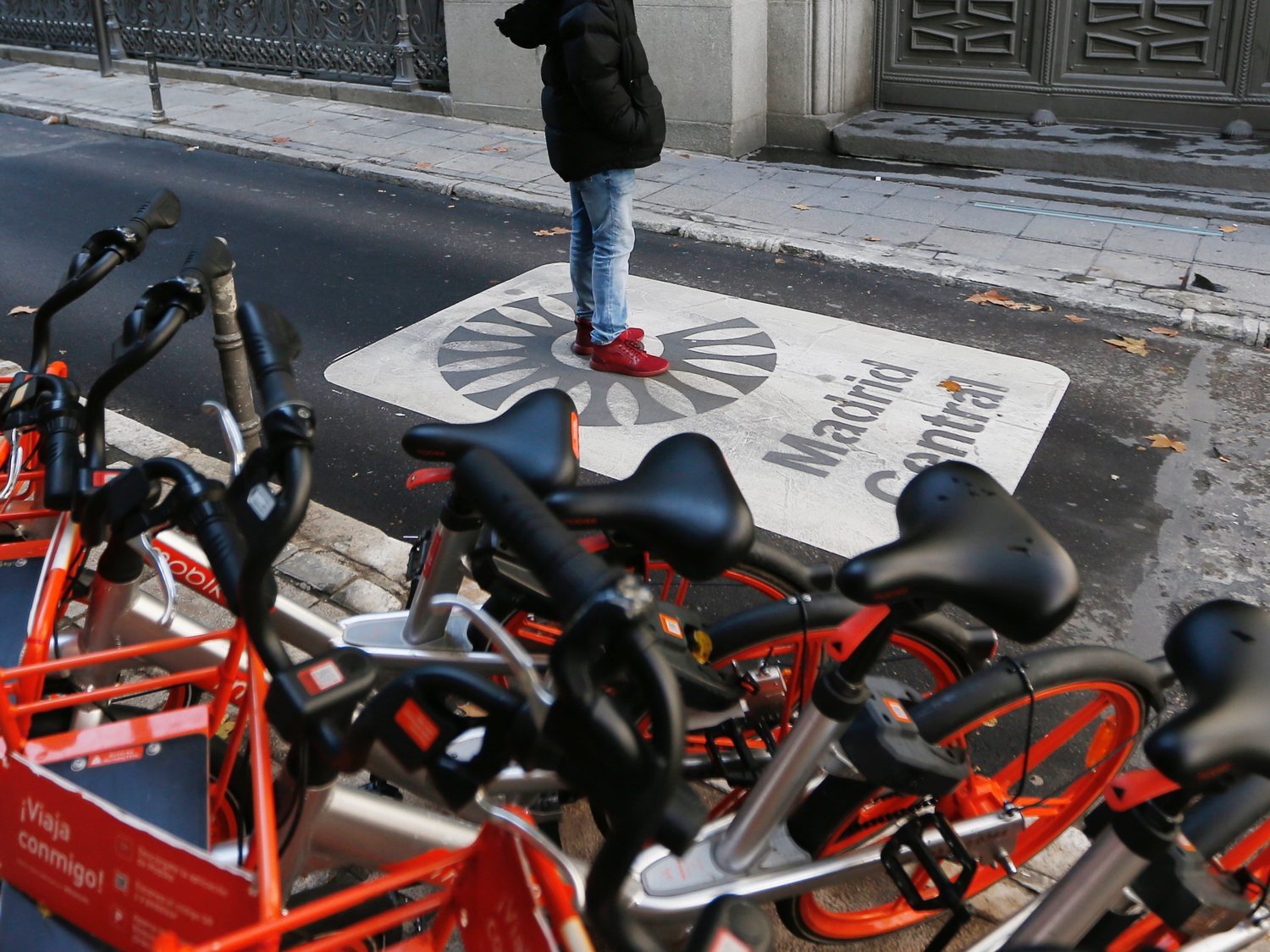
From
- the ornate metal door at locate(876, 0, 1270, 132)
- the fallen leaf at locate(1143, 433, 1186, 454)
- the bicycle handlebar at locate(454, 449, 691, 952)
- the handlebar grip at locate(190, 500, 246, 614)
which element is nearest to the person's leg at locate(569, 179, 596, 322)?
the fallen leaf at locate(1143, 433, 1186, 454)

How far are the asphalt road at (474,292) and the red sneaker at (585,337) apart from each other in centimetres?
118

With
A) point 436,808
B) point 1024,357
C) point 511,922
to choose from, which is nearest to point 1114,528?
point 1024,357

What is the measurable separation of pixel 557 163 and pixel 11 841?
4564mm

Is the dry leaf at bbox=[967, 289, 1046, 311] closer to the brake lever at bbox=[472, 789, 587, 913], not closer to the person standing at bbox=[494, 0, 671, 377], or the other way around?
the person standing at bbox=[494, 0, 671, 377]

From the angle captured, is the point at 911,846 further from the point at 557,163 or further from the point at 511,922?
the point at 557,163

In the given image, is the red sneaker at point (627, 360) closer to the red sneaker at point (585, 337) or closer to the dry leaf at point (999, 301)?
the red sneaker at point (585, 337)

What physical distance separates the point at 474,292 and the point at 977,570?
5789 mm

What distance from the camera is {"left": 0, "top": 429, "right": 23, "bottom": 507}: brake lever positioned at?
2.69 meters

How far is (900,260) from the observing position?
311 inches

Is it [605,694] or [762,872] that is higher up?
[605,694]

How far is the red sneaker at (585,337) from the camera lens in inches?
244

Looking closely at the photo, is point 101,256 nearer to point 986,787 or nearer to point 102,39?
point 986,787

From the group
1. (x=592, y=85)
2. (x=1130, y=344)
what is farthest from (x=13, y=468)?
(x=1130, y=344)

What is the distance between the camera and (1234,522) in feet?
15.6
